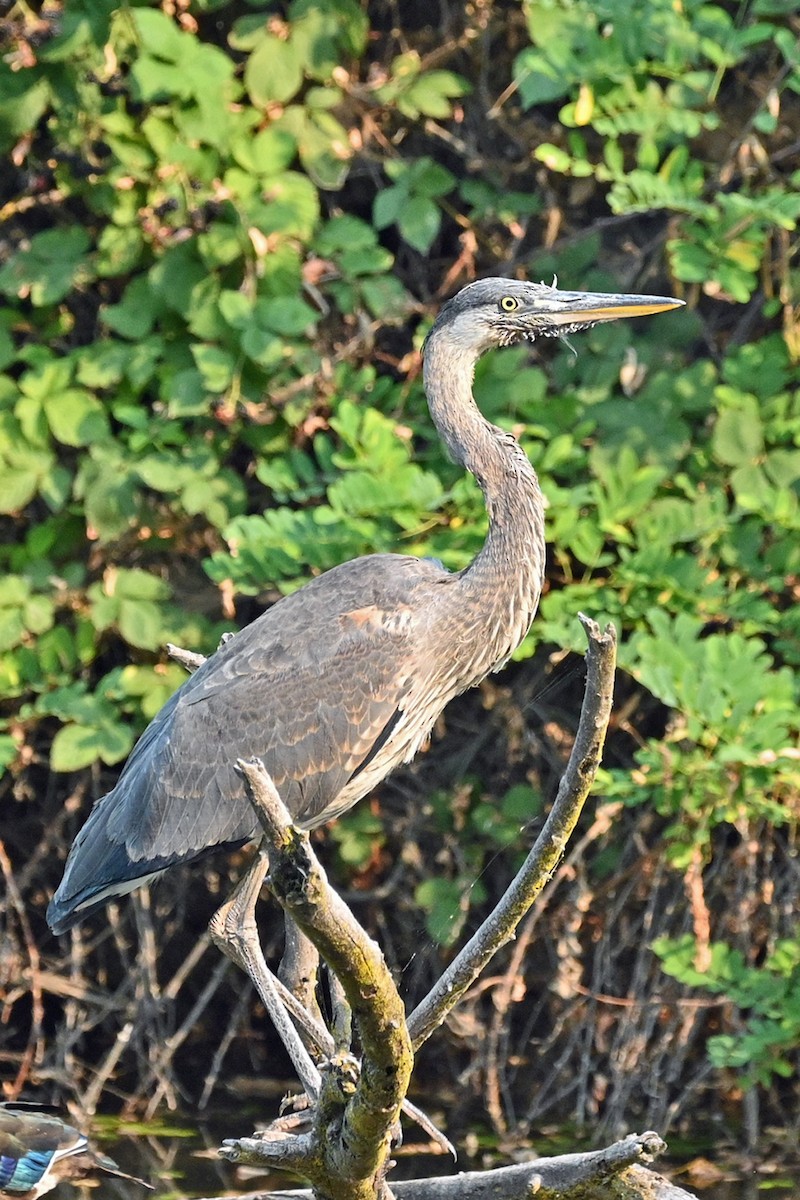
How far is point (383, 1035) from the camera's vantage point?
1.89 meters

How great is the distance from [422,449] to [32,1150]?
2.02 metres

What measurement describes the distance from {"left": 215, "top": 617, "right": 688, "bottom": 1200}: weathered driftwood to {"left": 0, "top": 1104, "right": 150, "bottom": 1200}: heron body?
157 cm

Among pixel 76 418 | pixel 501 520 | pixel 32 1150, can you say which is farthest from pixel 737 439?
pixel 32 1150

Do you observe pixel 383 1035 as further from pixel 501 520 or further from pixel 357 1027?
pixel 501 520

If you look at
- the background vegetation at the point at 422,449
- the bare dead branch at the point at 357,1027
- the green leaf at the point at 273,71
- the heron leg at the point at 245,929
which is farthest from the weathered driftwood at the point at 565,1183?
the green leaf at the point at 273,71

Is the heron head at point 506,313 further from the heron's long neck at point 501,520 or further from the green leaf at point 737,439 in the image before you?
the green leaf at point 737,439

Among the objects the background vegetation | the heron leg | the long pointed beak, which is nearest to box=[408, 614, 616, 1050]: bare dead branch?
the heron leg

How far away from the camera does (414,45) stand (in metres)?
4.62

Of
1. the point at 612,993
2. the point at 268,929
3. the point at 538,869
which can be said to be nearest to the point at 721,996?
the point at 612,993

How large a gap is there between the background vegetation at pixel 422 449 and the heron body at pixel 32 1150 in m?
0.75

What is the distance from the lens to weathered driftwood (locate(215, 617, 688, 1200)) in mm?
1693

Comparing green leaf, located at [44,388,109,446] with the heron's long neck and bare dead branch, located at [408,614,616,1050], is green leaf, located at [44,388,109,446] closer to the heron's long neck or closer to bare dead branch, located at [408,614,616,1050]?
the heron's long neck

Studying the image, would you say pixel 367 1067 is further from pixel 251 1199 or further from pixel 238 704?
pixel 238 704

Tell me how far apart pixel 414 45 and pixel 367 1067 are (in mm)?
3399
